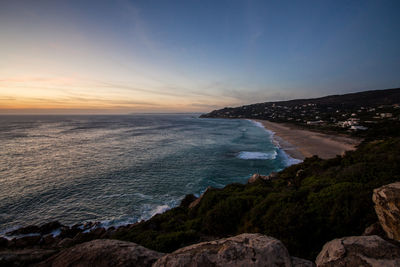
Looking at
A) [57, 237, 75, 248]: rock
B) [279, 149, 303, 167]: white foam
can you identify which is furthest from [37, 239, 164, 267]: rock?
[279, 149, 303, 167]: white foam

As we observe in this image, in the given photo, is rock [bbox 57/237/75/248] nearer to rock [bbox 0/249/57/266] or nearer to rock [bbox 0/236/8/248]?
rock [bbox 0/236/8/248]

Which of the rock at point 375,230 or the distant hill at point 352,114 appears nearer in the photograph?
the rock at point 375,230

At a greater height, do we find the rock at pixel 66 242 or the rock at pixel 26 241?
the rock at pixel 66 242

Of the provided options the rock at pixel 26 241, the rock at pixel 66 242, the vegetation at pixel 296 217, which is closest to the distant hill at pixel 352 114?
the vegetation at pixel 296 217

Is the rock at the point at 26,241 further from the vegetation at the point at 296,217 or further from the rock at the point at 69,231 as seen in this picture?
the vegetation at the point at 296,217

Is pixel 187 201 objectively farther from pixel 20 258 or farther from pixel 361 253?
pixel 361 253

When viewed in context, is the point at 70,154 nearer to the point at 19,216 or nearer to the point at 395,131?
the point at 19,216
